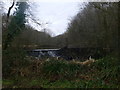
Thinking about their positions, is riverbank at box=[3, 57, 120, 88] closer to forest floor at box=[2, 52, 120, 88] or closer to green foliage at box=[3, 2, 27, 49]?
forest floor at box=[2, 52, 120, 88]

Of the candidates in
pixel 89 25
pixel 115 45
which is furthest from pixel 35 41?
pixel 115 45

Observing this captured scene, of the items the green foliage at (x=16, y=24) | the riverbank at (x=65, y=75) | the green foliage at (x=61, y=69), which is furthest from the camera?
the green foliage at (x=16, y=24)

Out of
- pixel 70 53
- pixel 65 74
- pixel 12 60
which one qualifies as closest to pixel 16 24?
pixel 12 60

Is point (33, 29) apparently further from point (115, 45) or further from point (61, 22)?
point (115, 45)

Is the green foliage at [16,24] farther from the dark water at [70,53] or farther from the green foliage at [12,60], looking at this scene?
the dark water at [70,53]

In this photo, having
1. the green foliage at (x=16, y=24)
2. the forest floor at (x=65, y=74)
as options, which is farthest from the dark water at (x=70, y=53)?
the green foliage at (x=16, y=24)

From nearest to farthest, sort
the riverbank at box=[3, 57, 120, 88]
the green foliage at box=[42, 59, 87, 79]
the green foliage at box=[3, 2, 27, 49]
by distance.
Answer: the riverbank at box=[3, 57, 120, 88]
the green foliage at box=[42, 59, 87, 79]
the green foliage at box=[3, 2, 27, 49]

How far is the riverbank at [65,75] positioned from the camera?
124 inches

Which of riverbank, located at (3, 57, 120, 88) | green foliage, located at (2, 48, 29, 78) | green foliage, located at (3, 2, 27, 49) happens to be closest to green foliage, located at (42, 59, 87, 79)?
riverbank, located at (3, 57, 120, 88)

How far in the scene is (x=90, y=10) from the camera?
374 cm

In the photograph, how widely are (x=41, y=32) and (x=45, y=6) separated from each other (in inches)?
19.0

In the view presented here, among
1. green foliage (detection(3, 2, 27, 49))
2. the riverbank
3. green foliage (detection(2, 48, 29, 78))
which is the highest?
green foliage (detection(3, 2, 27, 49))

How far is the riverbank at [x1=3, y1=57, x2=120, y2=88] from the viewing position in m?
3.16

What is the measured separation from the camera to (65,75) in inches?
Result: 139
